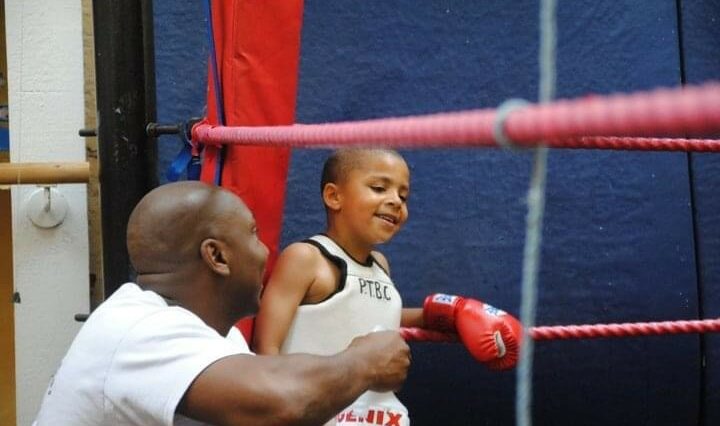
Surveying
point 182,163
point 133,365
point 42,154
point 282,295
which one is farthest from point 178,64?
point 133,365

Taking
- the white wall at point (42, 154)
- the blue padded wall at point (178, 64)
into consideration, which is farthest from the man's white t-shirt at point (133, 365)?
the white wall at point (42, 154)

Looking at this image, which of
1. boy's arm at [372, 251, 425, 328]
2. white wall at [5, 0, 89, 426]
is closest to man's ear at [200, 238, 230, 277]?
boy's arm at [372, 251, 425, 328]

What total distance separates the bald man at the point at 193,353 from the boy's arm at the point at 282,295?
0.21m

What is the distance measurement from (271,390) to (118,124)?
479mm

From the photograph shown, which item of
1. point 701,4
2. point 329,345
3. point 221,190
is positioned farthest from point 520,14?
point 221,190

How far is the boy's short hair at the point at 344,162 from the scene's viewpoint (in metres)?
1.22

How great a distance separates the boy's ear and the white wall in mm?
616

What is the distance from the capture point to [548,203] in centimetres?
164

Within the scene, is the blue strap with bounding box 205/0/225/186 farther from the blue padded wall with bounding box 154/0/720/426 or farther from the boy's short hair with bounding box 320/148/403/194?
the blue padded wall with bounding box 154/0/720/426

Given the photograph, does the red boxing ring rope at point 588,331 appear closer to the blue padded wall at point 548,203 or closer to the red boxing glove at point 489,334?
the red boxing glove at point 489,334

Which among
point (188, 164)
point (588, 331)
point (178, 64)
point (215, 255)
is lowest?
point (588, 331)

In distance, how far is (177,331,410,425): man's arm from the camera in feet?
2.25

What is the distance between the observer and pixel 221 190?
86 cm

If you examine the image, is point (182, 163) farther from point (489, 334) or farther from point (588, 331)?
point (588, 331)
